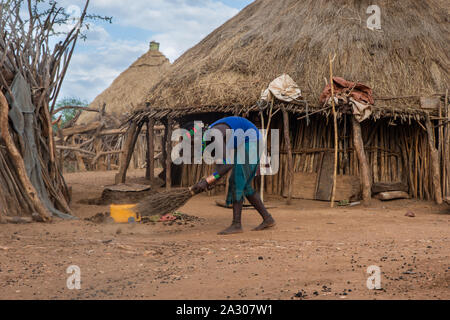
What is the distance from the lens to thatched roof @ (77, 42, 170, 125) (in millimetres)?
19422

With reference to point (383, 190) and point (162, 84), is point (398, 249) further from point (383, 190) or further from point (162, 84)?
point (162, 84)

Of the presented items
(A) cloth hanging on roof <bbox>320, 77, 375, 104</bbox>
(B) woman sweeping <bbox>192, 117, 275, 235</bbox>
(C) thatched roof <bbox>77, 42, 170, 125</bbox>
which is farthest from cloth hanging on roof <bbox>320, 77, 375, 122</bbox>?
(C) thatched roof <bbox>77, 42, 170, 125</bbox>

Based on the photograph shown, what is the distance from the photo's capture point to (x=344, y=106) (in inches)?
Result: 335

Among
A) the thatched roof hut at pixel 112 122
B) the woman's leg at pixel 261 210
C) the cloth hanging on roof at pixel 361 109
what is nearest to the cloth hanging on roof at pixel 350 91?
the cloth hanging on roof at pixel 361 109

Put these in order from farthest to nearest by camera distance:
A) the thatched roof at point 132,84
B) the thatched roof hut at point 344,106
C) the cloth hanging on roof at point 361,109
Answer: the thatched roof at point 132,84
the thatched roof hut at point 344,106
the cloth hanging on roof at point 361,109

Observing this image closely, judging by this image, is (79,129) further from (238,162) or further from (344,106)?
(238,162)

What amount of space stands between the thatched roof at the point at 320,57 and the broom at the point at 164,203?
153 inches

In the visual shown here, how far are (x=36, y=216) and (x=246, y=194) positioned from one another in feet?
8.48

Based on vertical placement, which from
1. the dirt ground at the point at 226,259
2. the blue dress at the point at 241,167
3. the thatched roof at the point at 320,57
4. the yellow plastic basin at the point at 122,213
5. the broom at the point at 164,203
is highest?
the thatched roof at the point at 320,57

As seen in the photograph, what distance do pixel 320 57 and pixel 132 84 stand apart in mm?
12005

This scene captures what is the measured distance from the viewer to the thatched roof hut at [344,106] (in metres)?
8.88

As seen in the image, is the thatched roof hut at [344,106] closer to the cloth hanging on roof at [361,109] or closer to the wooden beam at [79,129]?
the cloth hanging on roof at [361,109]

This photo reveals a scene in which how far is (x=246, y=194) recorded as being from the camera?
545 centimetres

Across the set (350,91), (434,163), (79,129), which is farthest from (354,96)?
(79,129)
